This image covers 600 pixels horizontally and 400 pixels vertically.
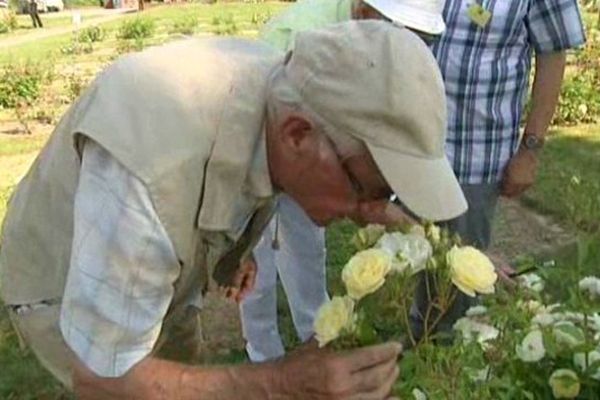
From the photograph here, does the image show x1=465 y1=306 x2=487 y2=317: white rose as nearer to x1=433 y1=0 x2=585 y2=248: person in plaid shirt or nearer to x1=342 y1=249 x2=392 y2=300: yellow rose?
x1=342 y1=249 x2=392 y2=300: yellow rose

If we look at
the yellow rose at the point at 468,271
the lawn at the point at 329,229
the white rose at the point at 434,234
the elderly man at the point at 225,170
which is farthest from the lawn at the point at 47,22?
the yellow rose at the point at 468,271

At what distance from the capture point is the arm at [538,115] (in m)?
3.06

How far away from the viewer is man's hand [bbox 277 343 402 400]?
4.63 feet

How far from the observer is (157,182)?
1478 mm

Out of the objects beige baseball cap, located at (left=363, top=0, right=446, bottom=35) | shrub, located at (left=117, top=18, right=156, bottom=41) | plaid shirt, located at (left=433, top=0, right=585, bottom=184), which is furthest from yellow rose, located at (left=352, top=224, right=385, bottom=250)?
shrub, located at (left=117, top=18, right=156, bottom=41)

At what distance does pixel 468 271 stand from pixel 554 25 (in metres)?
1.74

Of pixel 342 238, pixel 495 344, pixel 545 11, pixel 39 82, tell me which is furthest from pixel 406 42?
pixel 39 82

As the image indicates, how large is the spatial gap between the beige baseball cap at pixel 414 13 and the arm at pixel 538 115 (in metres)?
0.54

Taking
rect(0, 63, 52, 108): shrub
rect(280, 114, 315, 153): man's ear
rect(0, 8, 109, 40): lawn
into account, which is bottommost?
rect(0, 8, 109, 40): lawn

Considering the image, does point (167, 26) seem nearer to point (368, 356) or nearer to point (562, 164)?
point (562, 164)

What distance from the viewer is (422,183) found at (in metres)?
1.44

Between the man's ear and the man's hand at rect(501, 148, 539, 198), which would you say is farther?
the man's hand at rect(501, 148, 539, 198)

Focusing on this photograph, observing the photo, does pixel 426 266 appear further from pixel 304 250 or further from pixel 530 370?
pixel 304 250

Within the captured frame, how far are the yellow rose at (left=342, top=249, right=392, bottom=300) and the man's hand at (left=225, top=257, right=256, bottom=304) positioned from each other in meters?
0.63
